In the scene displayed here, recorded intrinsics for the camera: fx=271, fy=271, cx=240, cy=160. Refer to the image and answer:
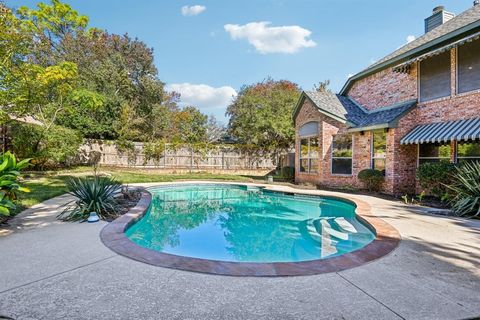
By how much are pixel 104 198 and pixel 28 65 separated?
30.7 ft

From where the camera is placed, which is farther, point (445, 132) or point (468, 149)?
point (468, 149)

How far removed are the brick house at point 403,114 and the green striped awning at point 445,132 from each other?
0.03 m

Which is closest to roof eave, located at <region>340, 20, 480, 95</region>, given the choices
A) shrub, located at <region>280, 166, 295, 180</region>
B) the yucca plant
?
the yucca plant

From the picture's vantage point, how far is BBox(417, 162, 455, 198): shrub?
9.41m

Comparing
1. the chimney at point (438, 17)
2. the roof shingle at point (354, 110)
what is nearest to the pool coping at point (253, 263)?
the roof shingle at point (354, 110)

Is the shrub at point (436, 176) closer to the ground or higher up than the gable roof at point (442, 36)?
closer to the ground

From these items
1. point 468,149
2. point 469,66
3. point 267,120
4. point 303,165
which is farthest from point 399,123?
point 267,120

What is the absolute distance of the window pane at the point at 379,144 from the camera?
1230 cm

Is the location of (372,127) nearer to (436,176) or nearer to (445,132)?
(445,132)

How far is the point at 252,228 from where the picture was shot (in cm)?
793

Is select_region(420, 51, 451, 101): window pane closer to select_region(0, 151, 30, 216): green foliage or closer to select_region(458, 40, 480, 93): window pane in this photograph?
select_region(458, 40, 480, 93): window pane

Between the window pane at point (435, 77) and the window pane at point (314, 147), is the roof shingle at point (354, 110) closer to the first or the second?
the window pane at point (435, 77)

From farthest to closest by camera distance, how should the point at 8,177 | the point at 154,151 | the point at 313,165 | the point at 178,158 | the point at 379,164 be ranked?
the point at 178,158 → the point at 154,151 → the point at 313,165 → the point at 379,164 → the point at 8,177

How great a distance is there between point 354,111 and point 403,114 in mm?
3871
